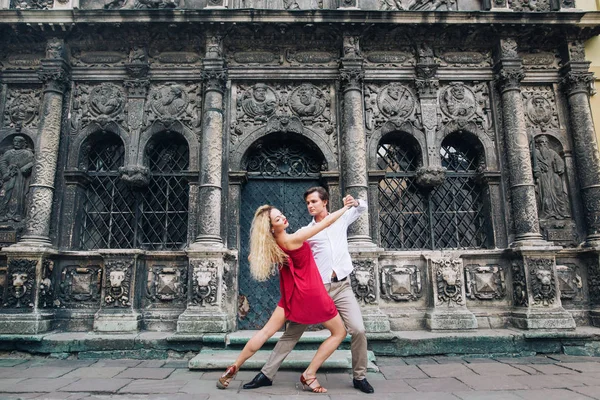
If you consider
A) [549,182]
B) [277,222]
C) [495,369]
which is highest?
[549,182]

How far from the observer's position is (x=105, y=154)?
796 centimetres

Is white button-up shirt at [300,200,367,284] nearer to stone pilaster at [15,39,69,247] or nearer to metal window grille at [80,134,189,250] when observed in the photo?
metal window grille at [80,134,189,250]

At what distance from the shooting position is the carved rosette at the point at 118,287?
6.65 metres

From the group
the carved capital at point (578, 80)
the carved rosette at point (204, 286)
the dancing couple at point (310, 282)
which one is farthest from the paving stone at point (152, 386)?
the carved capital at point (578, 80)

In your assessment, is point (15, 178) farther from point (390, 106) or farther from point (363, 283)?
point (390, 106)

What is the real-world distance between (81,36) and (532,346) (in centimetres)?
989

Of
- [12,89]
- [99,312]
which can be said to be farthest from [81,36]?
[99,312]

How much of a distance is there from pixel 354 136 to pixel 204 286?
379cm

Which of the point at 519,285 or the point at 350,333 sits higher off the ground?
the point at 519,285

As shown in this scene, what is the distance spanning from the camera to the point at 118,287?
6641mm

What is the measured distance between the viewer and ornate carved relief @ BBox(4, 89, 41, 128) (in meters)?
7.73

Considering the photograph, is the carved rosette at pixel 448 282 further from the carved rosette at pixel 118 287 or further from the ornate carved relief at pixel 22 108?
the ornate carved relief at pixel 22 108

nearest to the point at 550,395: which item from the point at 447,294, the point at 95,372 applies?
the point at 447,294

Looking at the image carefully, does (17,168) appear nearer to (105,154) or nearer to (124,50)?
(105,154)
